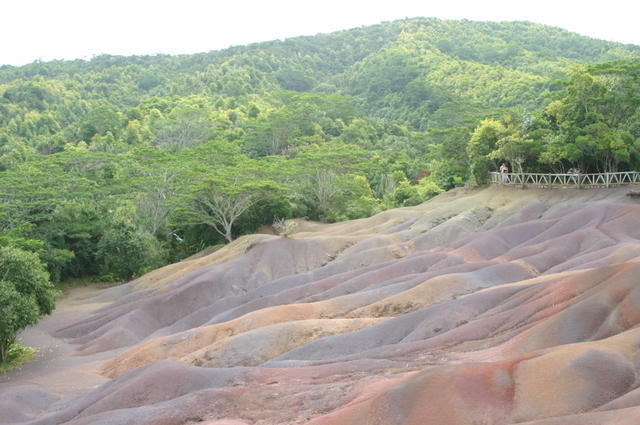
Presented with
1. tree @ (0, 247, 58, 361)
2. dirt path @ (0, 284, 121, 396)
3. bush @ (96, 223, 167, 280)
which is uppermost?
tree @ (0, 247, 58, 361)

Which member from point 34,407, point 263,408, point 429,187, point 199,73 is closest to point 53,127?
point 199,73

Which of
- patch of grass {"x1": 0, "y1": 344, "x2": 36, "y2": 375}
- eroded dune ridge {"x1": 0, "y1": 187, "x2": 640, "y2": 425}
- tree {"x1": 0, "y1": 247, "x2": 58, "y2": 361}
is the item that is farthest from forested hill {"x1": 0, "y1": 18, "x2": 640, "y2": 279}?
tree {"x1": 0, "y1": 247, "x2": 58, "y2": 361}

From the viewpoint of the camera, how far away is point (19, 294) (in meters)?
36.1

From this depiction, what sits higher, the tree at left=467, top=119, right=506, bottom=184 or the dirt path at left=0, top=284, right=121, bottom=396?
the tree at left=467, top=119, right=506, bottom=184

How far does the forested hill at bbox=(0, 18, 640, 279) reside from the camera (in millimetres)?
54781

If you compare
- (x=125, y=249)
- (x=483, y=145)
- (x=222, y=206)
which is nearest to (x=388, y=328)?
(x=483, y=145)

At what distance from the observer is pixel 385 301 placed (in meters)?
36.3

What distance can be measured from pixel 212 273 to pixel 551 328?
32.6 metres

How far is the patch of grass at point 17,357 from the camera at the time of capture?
38000 mm

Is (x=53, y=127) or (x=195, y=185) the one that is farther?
(x=53, y=127)

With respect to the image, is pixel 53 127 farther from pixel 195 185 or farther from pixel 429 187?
pixel 429 187

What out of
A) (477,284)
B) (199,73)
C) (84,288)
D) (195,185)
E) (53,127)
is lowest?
(84,288)

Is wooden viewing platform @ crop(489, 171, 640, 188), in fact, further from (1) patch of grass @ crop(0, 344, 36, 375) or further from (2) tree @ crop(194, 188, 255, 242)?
(1) patch of grass @ crop(0, 344, 36, 375)

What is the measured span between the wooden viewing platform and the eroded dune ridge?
42.0 inches
